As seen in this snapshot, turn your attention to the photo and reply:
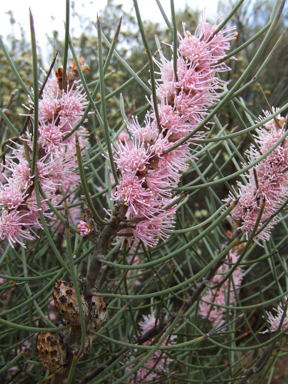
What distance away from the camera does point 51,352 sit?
2.46 ft

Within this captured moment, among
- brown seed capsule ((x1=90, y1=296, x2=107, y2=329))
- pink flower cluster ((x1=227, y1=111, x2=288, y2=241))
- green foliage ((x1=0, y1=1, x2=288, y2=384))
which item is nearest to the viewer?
green foliage ((x1=0, y1=1, x2=288, y2=384))

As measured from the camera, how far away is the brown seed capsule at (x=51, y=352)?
747mm

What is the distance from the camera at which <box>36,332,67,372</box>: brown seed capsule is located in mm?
747

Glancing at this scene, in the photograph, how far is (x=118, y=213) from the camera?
28.4 inches

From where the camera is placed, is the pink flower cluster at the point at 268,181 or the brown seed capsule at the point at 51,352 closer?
the brown seed capsule at the point at 51,352

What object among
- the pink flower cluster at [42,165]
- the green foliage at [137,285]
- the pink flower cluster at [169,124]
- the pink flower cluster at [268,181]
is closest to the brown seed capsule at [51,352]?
the green foliage at [137,285]

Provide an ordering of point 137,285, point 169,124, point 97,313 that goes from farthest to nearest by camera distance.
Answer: point 137,285
point 97,313
point 169,124

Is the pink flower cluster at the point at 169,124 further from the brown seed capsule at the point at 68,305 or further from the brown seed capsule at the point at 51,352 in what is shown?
the brown seed capsule at the point at 51,352

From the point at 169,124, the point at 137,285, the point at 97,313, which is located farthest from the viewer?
the point at 137,285

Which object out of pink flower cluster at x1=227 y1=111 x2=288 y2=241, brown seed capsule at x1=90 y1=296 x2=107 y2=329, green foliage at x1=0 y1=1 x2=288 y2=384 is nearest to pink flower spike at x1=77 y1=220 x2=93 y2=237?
green foliage at x1=0 y1=1 x2=288 y2=384

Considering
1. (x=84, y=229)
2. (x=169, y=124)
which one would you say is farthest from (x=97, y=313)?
(x=169, y=124)

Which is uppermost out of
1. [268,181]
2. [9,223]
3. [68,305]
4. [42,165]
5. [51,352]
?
[42,165]

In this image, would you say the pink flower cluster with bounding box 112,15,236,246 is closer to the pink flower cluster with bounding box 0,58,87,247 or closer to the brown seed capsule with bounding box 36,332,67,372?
the pink flower cluster with bounding box 0,58,87,247

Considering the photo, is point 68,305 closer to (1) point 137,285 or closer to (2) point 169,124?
(2) point 169,124
